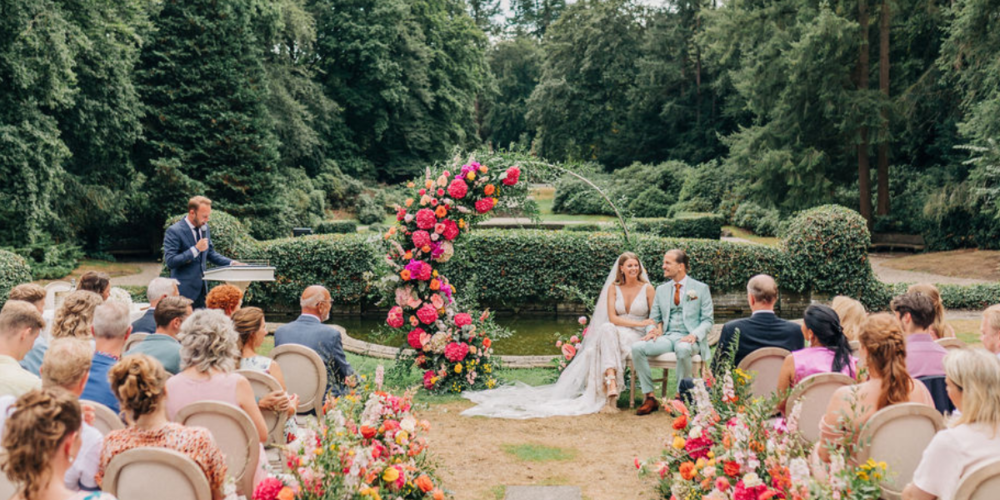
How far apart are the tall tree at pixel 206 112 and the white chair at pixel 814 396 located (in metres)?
20.9

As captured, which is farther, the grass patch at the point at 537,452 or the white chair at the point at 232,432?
the grass patch at the point at 537,452

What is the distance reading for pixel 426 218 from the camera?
7641mm

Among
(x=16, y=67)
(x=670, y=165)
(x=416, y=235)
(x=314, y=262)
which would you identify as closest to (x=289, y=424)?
(x=416, y=235)

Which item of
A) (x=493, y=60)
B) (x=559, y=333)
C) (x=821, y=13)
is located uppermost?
(x=493, y=60)

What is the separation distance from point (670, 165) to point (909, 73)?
13836mm

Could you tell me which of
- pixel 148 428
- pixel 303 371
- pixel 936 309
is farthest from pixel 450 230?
pixel 148 428

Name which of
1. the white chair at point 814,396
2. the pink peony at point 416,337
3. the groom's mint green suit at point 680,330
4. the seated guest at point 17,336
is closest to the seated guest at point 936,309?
the white chair at point 814,396

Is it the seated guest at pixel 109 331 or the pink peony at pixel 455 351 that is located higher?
the seated guest at pixel 109 331

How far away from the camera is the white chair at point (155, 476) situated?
282 cm

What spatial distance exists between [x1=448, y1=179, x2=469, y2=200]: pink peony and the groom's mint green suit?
7.41 feet

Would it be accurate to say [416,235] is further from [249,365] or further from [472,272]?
[472,272]

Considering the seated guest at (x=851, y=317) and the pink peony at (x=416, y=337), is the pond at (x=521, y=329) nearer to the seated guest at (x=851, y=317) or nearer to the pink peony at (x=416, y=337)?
the pink peony at (x=416, y=337)

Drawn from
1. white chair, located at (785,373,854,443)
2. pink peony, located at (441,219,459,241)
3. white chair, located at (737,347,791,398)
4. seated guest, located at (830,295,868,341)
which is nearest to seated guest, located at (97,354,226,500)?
white chair, located at (785,373,854,443)

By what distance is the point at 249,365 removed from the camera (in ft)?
14.5
